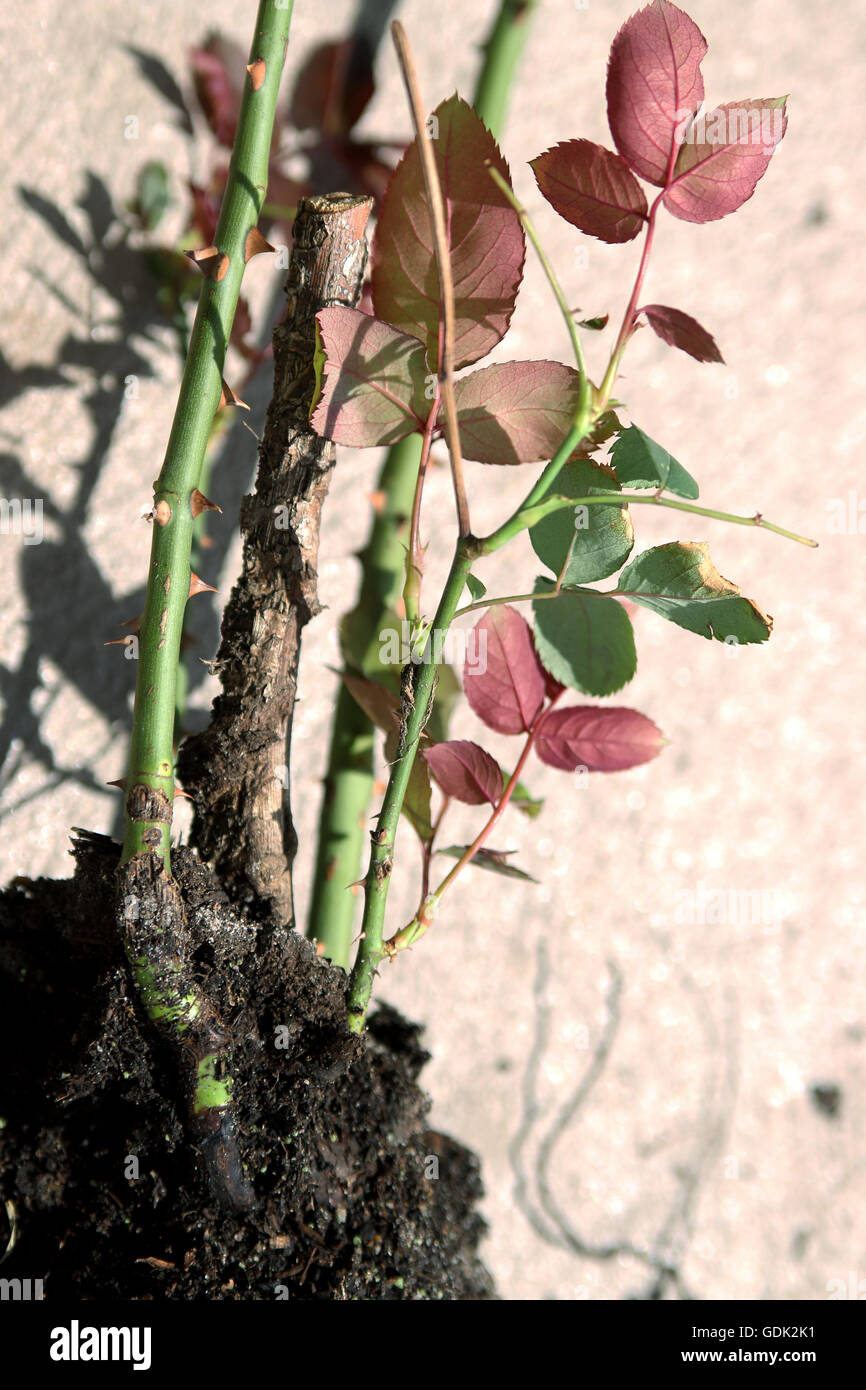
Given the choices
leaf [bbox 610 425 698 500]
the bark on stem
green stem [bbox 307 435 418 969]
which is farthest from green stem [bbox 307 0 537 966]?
leaf [bbox 610 425 698 500]

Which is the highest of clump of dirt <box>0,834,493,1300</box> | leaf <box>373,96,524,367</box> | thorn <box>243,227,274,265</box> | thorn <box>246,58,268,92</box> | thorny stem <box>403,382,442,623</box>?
thorn <box>246,58,268,92</box>

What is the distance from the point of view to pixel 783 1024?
0.72 metres

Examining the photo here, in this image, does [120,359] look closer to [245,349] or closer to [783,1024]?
[245,349]

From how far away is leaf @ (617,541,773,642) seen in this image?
33 centimetres

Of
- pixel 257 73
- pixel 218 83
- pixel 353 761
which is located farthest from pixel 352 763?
pixel 218 83

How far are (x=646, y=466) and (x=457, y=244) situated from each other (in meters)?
0.10

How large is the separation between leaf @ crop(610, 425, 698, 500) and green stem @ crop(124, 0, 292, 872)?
0.15m

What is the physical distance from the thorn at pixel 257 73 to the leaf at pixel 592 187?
11cm

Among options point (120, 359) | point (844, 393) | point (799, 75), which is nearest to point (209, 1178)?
point (120, 359)

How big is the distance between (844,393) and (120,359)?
20.8 inches

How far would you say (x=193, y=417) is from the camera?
1.18ft

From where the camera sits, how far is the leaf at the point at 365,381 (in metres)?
0.34

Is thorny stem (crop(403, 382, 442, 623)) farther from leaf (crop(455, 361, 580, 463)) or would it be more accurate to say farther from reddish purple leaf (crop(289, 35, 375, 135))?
reddish purple leaf (crop(289, 35, 375, 135))

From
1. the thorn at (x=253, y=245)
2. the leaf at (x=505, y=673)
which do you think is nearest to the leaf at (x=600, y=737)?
the leaf at (x=505, y=673)
